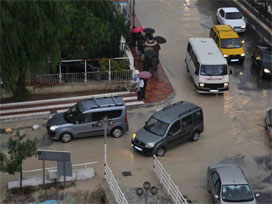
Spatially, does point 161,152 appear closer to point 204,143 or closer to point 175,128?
point 175,128

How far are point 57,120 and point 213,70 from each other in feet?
30.9

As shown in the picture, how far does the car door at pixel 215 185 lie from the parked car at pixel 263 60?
12.9 m

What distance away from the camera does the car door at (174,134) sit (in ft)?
81.0

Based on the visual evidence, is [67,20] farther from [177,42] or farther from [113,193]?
[177,42]

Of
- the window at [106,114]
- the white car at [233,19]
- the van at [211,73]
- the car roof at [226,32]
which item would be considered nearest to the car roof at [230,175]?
the window at [106,114]

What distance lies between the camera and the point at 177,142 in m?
25.2

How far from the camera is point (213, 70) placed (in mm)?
30484

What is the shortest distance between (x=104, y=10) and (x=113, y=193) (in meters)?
13.3

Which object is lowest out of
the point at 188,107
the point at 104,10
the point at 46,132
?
the point at 46,132

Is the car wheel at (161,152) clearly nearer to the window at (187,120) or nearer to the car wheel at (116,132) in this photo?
the window at (187,120)

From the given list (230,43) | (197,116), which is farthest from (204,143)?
(230,43)

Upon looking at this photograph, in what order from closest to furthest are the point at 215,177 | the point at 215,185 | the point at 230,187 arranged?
1. the point at 230,187
2. the point at 215,185
3. the point at 215,177

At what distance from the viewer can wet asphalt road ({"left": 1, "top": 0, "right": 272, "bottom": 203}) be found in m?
23.3

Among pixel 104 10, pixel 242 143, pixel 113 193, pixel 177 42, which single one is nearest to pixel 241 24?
pixel 177 42
